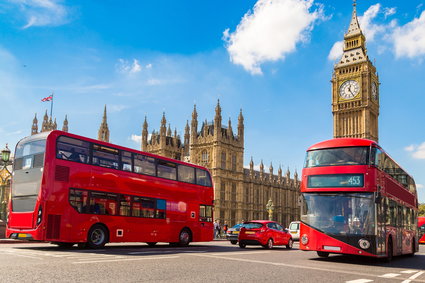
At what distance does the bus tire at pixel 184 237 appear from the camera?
1957 cm

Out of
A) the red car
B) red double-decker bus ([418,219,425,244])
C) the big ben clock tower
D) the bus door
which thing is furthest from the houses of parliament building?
the bus door

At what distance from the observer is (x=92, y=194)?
1553 cm

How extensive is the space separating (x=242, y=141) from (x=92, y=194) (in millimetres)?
52131

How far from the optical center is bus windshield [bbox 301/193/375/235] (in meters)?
13.5

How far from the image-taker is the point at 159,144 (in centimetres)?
7238

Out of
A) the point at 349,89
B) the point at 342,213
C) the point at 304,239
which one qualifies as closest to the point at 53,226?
the point at 304,239

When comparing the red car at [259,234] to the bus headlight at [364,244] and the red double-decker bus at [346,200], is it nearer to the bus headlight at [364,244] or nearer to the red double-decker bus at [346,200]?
the red double-decker bus at [346,200]

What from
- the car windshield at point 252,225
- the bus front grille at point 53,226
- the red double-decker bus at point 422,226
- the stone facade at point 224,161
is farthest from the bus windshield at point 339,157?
the stone facade at point 224,161

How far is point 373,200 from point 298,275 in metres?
4.89

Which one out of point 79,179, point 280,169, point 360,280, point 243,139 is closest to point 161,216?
point 79,179

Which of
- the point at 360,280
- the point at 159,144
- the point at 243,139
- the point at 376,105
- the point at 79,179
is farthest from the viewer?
the point at 376,105

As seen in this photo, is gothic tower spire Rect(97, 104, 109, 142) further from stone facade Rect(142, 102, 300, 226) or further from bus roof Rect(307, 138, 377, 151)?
bus roof Rect(307, 138, 377, 151)

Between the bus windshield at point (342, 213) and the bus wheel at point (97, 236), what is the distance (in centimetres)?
756

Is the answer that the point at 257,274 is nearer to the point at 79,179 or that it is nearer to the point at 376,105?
the point at 79,179
